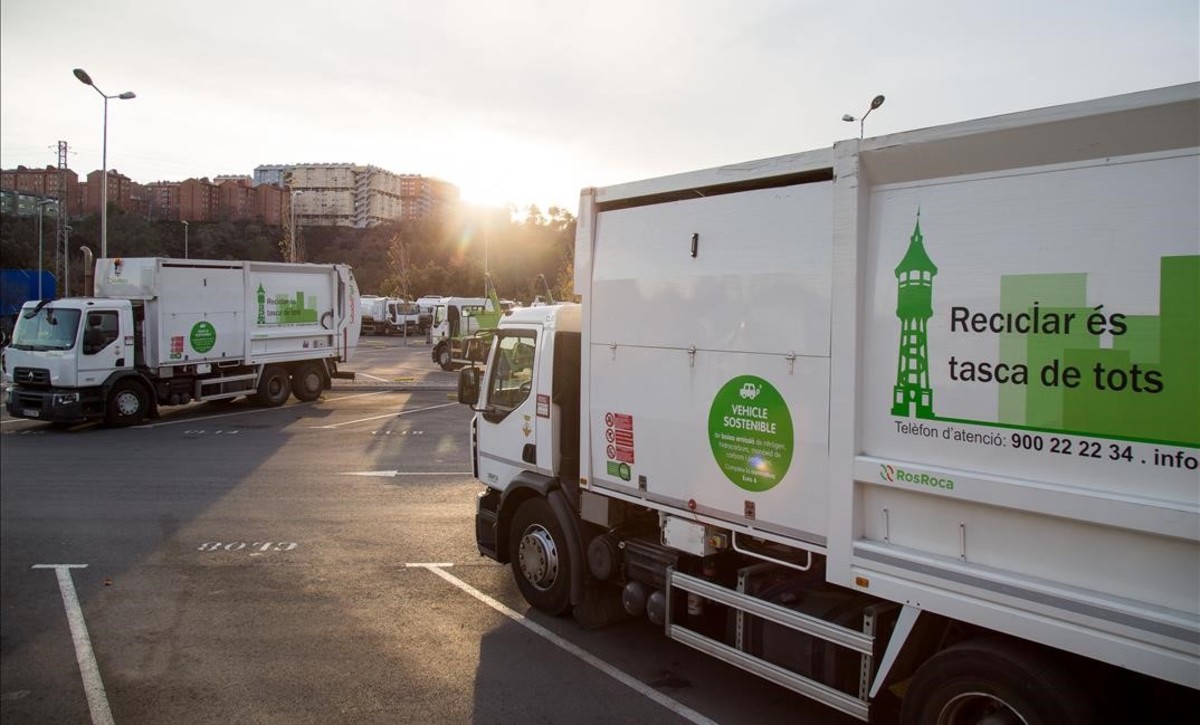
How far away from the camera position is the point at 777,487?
453cm

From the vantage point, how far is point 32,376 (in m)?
16.5

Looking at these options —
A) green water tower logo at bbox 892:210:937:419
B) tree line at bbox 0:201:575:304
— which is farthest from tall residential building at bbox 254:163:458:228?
green water tower logo at bbox 892:210:937:419

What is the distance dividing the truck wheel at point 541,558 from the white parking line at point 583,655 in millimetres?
199

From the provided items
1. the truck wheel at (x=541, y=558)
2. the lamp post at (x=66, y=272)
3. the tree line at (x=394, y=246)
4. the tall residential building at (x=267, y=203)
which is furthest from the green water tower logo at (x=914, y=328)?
the tall residential building at (x=267, y=203)

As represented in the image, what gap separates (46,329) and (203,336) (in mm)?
2930

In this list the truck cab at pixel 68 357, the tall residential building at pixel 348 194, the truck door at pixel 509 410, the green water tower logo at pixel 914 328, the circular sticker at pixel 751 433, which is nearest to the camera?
the green water tower logo at pixel 914 328

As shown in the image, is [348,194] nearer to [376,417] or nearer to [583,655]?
[376,417]

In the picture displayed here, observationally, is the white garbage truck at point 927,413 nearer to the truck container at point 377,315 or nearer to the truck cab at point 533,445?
the truck cab at point 533,445

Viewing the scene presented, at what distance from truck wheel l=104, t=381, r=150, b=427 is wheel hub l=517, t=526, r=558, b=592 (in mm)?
13757

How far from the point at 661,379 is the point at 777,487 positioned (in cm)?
115

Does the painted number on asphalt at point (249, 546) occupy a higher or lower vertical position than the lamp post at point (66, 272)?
lower

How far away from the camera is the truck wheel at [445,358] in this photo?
30.1 m

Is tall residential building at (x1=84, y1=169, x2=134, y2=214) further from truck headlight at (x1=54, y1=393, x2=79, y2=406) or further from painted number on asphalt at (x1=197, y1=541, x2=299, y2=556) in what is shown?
painted number on asphalt at (x1=197, y1=541, x2=299, y2=556)

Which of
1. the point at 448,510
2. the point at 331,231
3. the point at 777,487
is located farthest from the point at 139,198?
the point at 777,487
